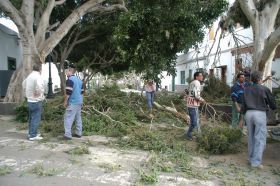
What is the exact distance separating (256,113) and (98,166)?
3.05 metres

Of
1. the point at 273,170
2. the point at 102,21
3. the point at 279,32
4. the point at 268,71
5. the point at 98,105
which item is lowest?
the point at 273,170

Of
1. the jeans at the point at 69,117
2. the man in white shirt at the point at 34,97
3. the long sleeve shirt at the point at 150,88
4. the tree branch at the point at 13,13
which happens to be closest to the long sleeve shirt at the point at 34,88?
the man in white shirt at the point at 34,97

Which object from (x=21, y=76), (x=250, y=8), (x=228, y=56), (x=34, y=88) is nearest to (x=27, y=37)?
(x=21, y=76)

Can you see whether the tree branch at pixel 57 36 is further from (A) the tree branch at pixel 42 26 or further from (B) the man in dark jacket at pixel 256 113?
(B) the man in dark jacket at pixel 256 113

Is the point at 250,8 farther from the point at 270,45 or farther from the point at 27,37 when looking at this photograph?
the point at 27,37

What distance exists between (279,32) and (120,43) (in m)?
5.33

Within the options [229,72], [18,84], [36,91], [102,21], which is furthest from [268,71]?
[229,72]

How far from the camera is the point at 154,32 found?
13.2 metres

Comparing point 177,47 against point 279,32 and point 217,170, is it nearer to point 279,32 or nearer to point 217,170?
point 279,32

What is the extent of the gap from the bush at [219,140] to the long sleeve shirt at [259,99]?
105cm

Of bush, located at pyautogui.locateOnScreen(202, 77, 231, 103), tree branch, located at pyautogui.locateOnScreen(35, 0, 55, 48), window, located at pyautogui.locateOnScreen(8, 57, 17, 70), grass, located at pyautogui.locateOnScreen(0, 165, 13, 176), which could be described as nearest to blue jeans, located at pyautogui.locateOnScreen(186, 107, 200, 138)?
grass, located at pyautogui.locateOnScreen(0, 165, 13, 176)

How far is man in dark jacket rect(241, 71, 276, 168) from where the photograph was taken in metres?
6.99

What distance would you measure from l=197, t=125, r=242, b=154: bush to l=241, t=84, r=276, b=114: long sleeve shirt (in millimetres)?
1046

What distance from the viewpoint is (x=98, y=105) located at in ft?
38.1
